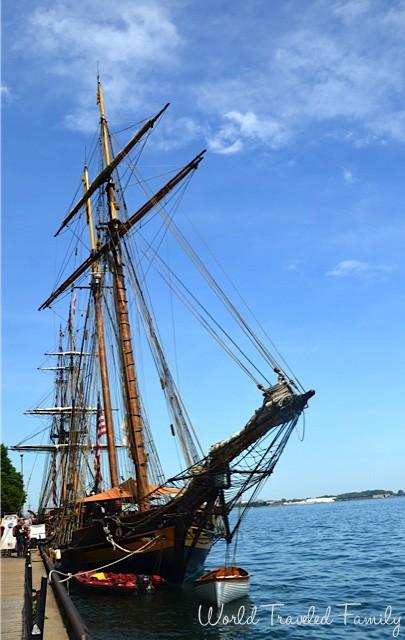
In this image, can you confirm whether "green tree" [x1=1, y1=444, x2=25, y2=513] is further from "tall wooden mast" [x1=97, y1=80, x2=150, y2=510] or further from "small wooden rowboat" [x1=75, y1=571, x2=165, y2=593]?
"small wooden rowboat" [x1=75, y1=571, x2=165, y2=593]

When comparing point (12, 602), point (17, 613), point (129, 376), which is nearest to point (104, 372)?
point (129, 376)

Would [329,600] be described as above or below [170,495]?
below

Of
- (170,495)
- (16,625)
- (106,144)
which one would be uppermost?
(106,144)

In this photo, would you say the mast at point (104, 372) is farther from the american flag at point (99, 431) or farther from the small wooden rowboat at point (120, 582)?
the small wooden rowboat at point (120, 582)

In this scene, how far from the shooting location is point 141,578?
2277 cm

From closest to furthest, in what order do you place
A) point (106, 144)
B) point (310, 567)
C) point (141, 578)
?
point (141, 578), point (310, 567), point (106, 144)

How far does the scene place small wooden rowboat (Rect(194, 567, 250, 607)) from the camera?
1969 centimetres

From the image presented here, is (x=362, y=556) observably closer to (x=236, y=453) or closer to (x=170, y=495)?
(x=170, y=495)

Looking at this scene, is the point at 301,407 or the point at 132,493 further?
the point at 132,493

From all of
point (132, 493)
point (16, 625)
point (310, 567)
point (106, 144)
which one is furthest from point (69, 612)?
point (106, 144)

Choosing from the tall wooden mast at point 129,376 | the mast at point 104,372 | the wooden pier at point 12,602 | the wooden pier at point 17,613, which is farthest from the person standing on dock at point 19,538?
the wooden pier at point 17,613

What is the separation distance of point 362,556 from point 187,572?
51.7 feet

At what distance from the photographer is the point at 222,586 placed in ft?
64.8

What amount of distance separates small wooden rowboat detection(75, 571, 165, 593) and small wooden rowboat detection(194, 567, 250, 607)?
9.98 ft
